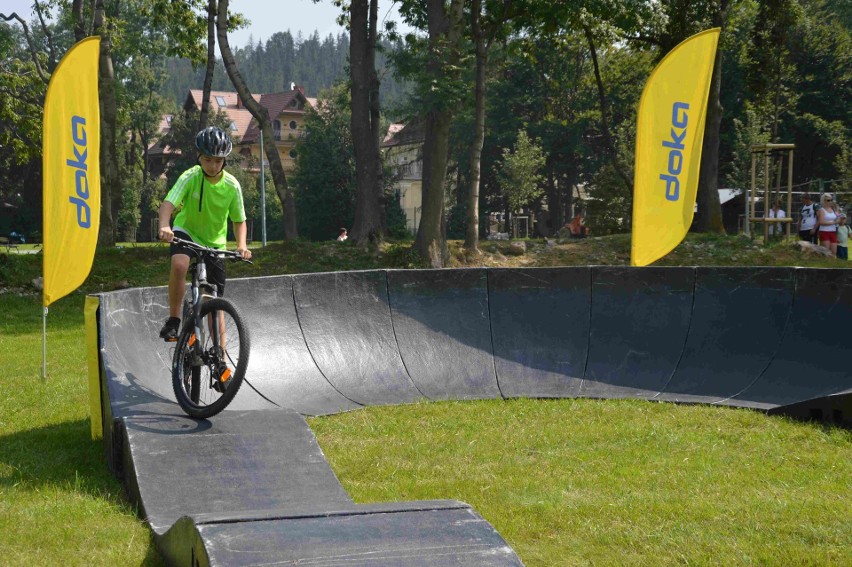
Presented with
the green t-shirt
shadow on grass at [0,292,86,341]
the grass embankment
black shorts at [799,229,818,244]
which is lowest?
shadow on grass at [0,292,86,341]

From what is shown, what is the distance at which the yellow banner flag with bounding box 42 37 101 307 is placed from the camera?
9.09 m

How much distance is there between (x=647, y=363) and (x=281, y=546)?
639 cm

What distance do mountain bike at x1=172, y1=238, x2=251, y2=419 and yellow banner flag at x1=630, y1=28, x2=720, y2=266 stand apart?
5.77 metres

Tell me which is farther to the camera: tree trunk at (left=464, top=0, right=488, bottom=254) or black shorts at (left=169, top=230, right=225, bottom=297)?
tree trunk at (left=464, top=0, right=488, bottom=254)

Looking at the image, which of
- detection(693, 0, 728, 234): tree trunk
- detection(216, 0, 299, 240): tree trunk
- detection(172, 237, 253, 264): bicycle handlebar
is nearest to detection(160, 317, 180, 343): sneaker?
detection(172, 237, 253, 264): bicycle handlebar

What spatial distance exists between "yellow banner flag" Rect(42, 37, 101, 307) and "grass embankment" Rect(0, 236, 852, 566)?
3.72 ft

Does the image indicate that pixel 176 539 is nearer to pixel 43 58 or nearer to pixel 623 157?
pixel 43 58

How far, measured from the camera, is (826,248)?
Answer: 23.1 metres

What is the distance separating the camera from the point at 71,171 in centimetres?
914

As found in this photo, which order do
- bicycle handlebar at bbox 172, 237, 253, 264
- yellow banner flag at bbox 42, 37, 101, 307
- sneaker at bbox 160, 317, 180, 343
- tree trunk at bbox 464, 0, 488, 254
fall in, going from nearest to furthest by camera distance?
bicycle handlebar at bbox 172, 237, 253, 264 → sneaker at bbox 160, 317, 180, 343 → yellow banner flag at bbox 42, 37, 101, 307 → tree trunk at bbox 464, 0, 488, 254

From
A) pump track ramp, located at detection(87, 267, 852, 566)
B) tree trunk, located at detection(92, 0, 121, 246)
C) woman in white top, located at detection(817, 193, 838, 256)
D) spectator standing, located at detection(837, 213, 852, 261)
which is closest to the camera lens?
pump track ramp, located at detection(87, 267, 852, 566)

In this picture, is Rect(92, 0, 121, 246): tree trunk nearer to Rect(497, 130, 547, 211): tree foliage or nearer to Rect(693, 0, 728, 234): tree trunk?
Rect(693, 0, 728, 234): tree trunk

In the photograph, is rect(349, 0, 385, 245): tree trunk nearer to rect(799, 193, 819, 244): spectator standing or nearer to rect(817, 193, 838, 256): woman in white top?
rect(817, 193, 838, 256): woman in white top

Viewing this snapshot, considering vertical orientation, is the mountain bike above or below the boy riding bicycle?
below
